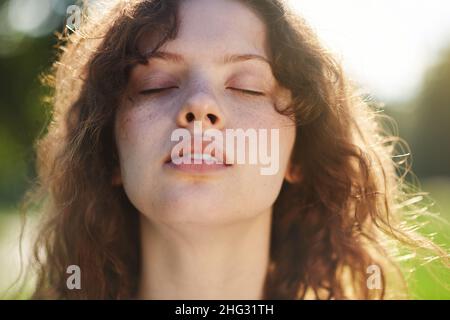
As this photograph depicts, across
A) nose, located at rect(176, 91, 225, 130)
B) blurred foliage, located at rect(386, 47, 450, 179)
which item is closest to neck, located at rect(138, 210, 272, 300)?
nose, located at rect(176, 91, 225, 130)

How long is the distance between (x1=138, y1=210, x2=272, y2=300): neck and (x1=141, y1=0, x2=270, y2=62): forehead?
735mm

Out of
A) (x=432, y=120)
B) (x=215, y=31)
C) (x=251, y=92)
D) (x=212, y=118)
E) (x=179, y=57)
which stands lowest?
(x=212, y=118)

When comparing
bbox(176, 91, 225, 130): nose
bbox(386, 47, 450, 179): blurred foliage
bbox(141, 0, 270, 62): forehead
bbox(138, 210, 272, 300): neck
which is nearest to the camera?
bbox(176, 91, 225, 130): nose

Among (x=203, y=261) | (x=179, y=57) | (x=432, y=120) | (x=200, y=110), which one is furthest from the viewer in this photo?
(x=432, y=120)

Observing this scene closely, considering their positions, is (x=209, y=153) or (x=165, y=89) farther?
(x=165, y=89)

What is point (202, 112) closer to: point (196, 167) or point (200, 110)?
point (200, 110)

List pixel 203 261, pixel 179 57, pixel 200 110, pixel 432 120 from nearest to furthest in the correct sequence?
pixel 200 110, pixel 179 57, pixel 203 261, pixel 432 120

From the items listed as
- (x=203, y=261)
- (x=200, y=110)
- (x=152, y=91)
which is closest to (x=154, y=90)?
(x=152, y=91)

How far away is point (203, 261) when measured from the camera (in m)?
2.25

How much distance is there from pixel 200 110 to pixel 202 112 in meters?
0.01

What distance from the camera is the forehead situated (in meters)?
2.06
